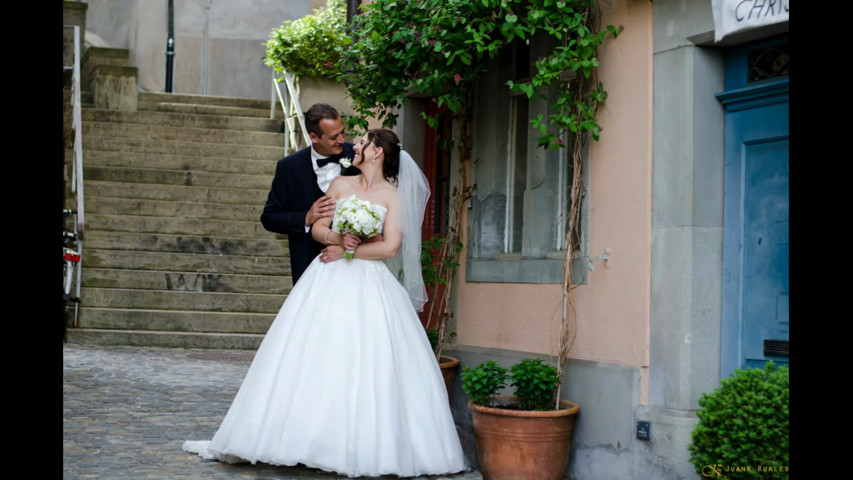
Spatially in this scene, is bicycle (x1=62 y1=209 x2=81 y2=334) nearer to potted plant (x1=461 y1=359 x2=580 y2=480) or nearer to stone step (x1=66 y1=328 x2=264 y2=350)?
stone step (x1=66 y1=328 x2=264 y2=350)

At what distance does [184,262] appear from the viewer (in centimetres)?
1166

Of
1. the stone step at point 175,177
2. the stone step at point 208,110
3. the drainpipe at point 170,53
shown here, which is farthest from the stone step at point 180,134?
the drainpipe at point 170,53

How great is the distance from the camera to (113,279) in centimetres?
1120

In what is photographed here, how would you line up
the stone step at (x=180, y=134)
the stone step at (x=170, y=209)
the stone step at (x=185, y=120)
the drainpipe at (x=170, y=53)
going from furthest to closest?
the drainpipe at (x=170, y=53), the stone step at (x=185, y=120), the stone step at (x=180, y=134), the stone step at (x=170, y=209)

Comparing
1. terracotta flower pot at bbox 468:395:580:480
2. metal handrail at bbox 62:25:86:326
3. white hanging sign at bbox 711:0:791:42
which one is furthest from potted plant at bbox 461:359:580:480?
metal handrail at bbox 62:25:86:326

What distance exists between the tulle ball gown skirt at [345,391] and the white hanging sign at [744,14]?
2.35 meters

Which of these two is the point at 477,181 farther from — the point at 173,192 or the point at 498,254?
the point at 173,192

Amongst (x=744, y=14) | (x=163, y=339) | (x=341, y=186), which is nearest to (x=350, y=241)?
(x=341, y=186)

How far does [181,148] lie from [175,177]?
2.88 feet

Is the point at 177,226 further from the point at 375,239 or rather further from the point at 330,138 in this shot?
the point at 375,239

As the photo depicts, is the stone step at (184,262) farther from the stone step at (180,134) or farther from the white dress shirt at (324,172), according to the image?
the white dress shirt at (324,172)

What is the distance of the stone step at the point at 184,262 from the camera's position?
11.5 m

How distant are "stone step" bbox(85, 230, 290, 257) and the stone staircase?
0.04ft
